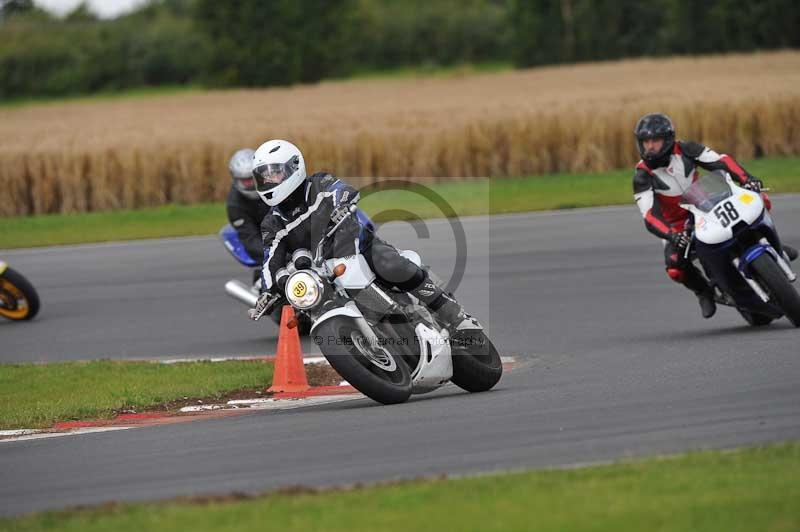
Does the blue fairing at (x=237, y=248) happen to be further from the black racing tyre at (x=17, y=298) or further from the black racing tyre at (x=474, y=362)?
the black racing tyre at (x=474, y=362)

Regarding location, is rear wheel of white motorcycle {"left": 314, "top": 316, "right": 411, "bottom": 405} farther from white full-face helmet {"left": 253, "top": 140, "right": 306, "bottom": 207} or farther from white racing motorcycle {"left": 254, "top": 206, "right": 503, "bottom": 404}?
white full-face helmet {"left": 253, "top": 140, "right": 306, "bottom": 207}

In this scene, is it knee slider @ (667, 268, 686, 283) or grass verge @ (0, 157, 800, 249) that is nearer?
knee slider @ (667, 268, 686, 283)

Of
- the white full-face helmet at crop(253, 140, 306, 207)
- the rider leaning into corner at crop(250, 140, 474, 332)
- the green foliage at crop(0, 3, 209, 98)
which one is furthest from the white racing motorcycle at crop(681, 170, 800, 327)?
the green foliage at crop(0, 3, 209, 98)

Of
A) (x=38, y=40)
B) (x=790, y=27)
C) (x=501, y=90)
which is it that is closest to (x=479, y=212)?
(x=501, y=90)

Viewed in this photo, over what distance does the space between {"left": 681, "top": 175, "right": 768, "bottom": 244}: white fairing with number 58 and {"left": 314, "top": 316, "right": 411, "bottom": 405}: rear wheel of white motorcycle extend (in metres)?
3.11

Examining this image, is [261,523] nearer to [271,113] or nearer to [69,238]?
[69,238]

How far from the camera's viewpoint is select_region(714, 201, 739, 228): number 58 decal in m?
11.0

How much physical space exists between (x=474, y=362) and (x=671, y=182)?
3.11 m

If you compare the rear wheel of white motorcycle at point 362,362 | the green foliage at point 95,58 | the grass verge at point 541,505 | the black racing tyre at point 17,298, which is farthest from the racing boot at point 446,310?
the green foliage at point 95,58

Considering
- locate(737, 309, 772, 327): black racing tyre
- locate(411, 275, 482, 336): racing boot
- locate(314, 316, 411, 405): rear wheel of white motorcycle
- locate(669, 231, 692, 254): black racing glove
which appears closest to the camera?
locate(314, 316, 411, 405): rear wheel of white motorcycle

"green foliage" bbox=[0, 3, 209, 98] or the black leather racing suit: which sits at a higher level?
the black leather racing suit

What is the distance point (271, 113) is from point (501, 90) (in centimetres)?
935

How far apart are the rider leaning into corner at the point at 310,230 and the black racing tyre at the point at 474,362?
0.43 ft

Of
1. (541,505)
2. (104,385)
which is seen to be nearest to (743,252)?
(104,385)
